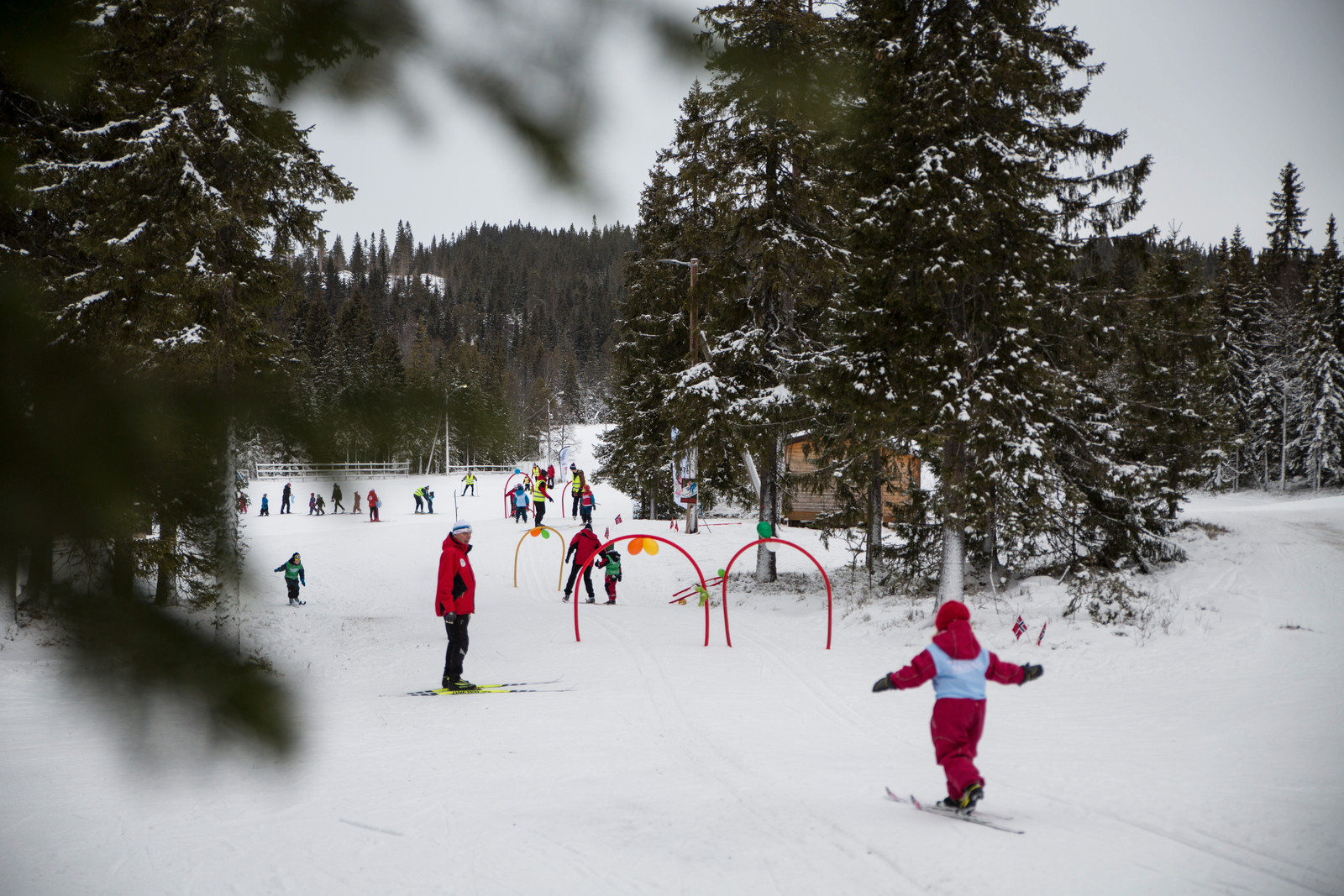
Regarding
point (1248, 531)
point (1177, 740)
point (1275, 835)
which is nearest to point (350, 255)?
point (1275, 835)

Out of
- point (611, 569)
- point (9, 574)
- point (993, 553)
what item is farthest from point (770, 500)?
point (9, 574)

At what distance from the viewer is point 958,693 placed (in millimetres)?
5328

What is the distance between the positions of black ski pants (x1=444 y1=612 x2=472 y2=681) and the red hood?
20.1ft

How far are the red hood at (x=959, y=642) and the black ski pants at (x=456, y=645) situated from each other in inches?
241

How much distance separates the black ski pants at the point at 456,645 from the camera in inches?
375

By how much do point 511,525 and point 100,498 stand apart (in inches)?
1226

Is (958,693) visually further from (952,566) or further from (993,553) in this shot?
(993,553)

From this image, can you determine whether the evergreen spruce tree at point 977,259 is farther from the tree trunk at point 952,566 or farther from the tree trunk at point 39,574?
the tree trunk at point 39,574

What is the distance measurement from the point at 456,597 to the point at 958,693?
616 cm

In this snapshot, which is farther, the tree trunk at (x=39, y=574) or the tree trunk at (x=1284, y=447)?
the tree trunk at (x=1284, y=447)

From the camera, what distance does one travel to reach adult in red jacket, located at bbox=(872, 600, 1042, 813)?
17.4 ft

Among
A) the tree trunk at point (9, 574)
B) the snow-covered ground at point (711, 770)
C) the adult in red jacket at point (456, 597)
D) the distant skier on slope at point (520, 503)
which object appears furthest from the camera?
the distant skier on slope at point (520, 503)

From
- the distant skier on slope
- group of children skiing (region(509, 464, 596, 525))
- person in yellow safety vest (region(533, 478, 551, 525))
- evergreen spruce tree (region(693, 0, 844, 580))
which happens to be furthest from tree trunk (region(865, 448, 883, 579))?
the distant skier on slope

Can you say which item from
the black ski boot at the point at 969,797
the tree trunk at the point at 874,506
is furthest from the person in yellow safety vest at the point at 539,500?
the black ski boot at the point at 969,797
